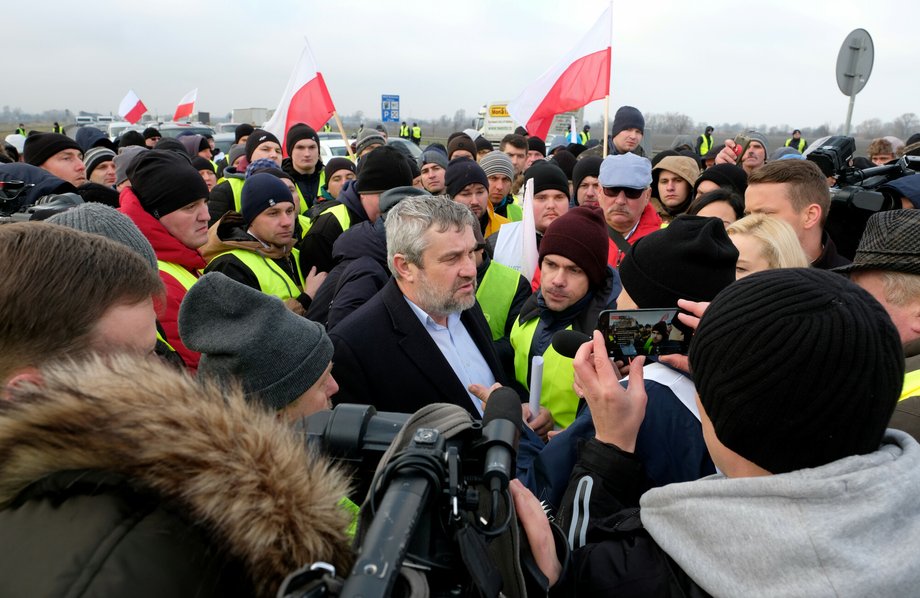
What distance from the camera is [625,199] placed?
4641mm

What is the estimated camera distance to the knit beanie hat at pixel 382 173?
15.3ft

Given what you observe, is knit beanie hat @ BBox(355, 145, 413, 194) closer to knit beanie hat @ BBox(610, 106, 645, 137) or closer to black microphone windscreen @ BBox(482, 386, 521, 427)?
black microphone windscreen @ BBox(482, 386, 521, 427)

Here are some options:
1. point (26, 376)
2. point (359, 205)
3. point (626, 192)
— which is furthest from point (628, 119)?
point (26, 376)

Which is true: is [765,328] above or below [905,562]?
above

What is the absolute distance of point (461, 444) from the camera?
101cm

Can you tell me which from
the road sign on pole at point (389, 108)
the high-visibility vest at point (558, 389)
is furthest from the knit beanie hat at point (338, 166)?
the road sign on pole at point (389, 108)

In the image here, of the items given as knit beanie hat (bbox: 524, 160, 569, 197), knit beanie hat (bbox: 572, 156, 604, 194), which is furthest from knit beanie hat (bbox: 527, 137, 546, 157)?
knit beanie hat (bbox: 524, 160, 569, 197)

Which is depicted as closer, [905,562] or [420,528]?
[420,528]

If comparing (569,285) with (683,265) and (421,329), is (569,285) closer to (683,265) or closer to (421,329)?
(421,329)

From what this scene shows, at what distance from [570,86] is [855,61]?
3032mm

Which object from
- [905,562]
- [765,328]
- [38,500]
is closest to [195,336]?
[38,500]

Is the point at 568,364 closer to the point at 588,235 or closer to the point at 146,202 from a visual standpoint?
the point at 588,235

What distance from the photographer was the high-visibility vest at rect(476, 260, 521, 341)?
3.92 metres

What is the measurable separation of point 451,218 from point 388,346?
28.6 inches
